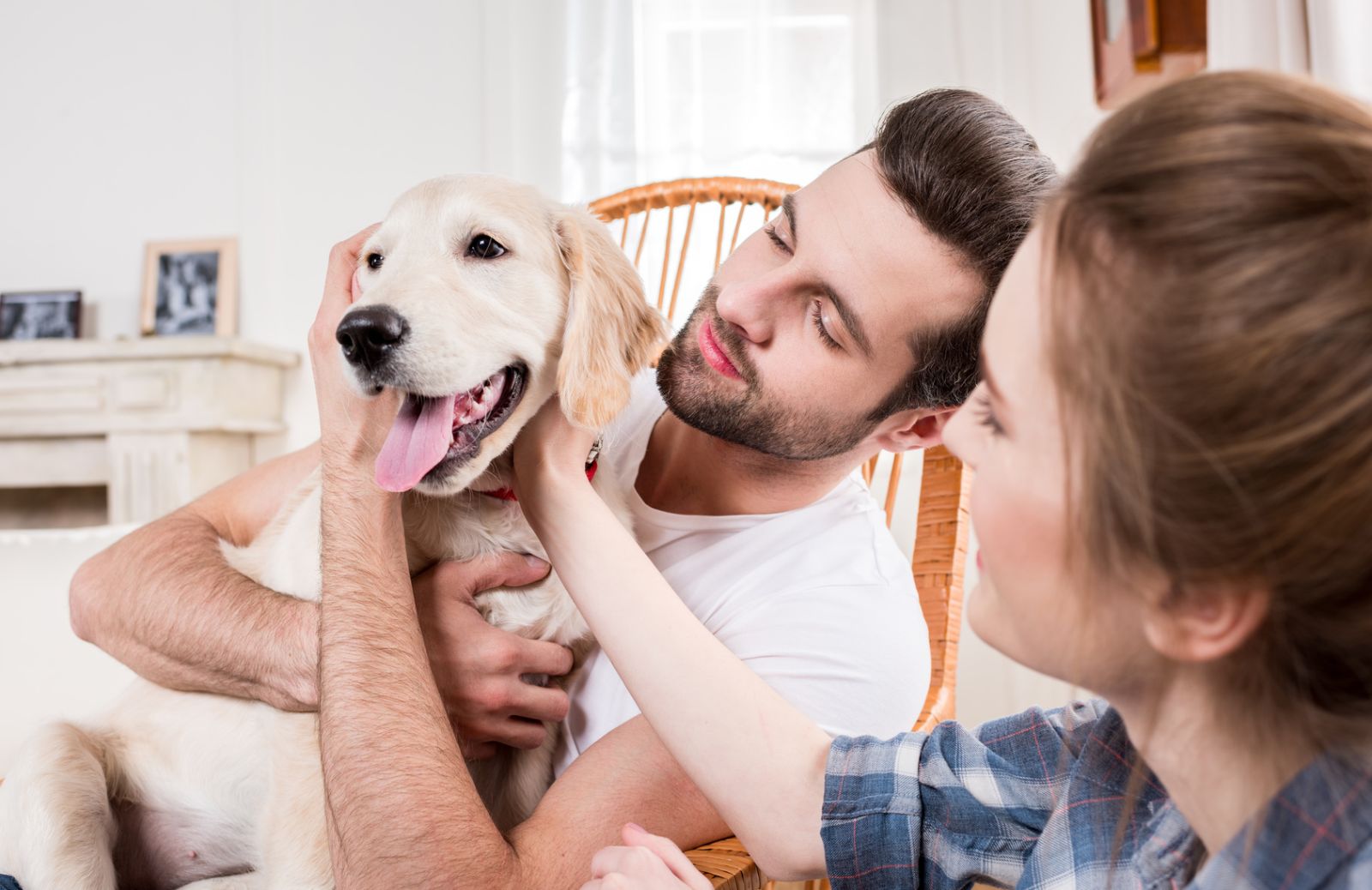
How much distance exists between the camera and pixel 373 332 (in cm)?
99

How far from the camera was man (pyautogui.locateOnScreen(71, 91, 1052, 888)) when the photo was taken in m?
0.91

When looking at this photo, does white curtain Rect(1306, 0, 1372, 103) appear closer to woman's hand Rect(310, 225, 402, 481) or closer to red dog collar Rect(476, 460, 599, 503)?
red dog collar Rect(476, 460, 599, 503)

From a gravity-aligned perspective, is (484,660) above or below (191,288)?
below

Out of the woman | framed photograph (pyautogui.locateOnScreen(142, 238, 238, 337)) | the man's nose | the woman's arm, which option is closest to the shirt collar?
the woman

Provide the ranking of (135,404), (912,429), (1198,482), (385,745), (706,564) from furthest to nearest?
1. (135,404)
2. (912,429)
3. (706,564)
4. (385,745)
5. (1198,482)

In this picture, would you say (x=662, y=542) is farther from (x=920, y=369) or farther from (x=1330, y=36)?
(x=1330, y=36)

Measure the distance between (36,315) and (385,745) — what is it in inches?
144

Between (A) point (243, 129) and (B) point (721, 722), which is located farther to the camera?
(A) point (243, 129)

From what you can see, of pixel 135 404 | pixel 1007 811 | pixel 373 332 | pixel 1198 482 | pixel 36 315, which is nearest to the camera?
pixel 1198 482

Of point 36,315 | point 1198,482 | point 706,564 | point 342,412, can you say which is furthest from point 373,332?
point 36,315

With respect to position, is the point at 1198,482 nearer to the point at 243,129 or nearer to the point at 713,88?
the point at 713,88

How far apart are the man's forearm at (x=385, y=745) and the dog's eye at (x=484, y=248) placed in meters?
0.32

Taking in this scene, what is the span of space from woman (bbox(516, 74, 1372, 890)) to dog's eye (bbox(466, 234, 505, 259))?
25.5 inches

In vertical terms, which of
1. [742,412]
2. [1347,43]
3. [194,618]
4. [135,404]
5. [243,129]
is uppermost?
[243,129]
